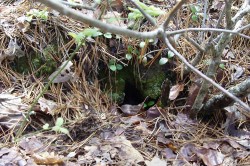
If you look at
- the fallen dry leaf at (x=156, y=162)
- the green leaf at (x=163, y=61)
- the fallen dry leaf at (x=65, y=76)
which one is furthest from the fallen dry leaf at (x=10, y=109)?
the green leaf at (x=163, y=61)

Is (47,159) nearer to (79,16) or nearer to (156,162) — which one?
(156,162)

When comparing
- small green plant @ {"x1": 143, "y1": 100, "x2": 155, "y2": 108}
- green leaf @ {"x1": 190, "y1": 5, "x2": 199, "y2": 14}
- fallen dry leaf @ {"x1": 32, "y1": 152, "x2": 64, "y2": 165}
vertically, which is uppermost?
green leaf @ {"x1": 190, "y1": 5, "x2": 199, "y2": 14}

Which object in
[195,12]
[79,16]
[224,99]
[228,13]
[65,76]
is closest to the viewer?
[79,16]

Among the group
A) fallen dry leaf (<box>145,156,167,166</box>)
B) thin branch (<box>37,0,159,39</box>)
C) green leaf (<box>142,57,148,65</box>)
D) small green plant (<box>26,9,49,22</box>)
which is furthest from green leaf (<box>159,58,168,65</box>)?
thin branch (<box>37,0,159,39</box>)

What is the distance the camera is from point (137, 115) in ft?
6.68

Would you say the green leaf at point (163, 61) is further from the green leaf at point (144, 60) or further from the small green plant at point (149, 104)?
the small green plant at point (149, 104)

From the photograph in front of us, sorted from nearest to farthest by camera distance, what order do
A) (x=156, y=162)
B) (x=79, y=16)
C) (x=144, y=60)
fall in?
(x=79, y=16)
(x=156, y=162)
(x=144, y=60)

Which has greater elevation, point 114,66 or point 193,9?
point 193,9

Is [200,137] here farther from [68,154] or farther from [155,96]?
[68,154]

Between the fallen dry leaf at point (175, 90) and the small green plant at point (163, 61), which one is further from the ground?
the small green plant at point (163, 61)

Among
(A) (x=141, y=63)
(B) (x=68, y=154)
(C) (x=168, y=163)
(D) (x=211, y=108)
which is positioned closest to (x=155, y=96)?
(A) (x=141, y=63)

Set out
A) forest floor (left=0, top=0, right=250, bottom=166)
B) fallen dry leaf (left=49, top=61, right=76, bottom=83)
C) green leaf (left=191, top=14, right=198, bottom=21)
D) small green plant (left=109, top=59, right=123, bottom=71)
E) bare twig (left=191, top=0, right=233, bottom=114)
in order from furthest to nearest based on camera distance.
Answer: green leaf (left=191, top=14, right=198, bottom=21) → small green plant (left=109, top=59, right=123, bottom=71) → fallen dry leaf (left=49, top=61, right=76, bottom=83) → forest floor (left=0, top=0, right=250, bottom=166) → bare twig (left=191, top=0, right=233, bottom=114)

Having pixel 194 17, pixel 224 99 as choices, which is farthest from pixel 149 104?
pixel 194 17

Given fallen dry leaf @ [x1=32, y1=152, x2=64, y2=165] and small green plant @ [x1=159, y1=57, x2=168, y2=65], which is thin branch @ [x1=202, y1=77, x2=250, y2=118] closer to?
small green plant @ [x1=159, y1=57, x2=168, y2=65]
